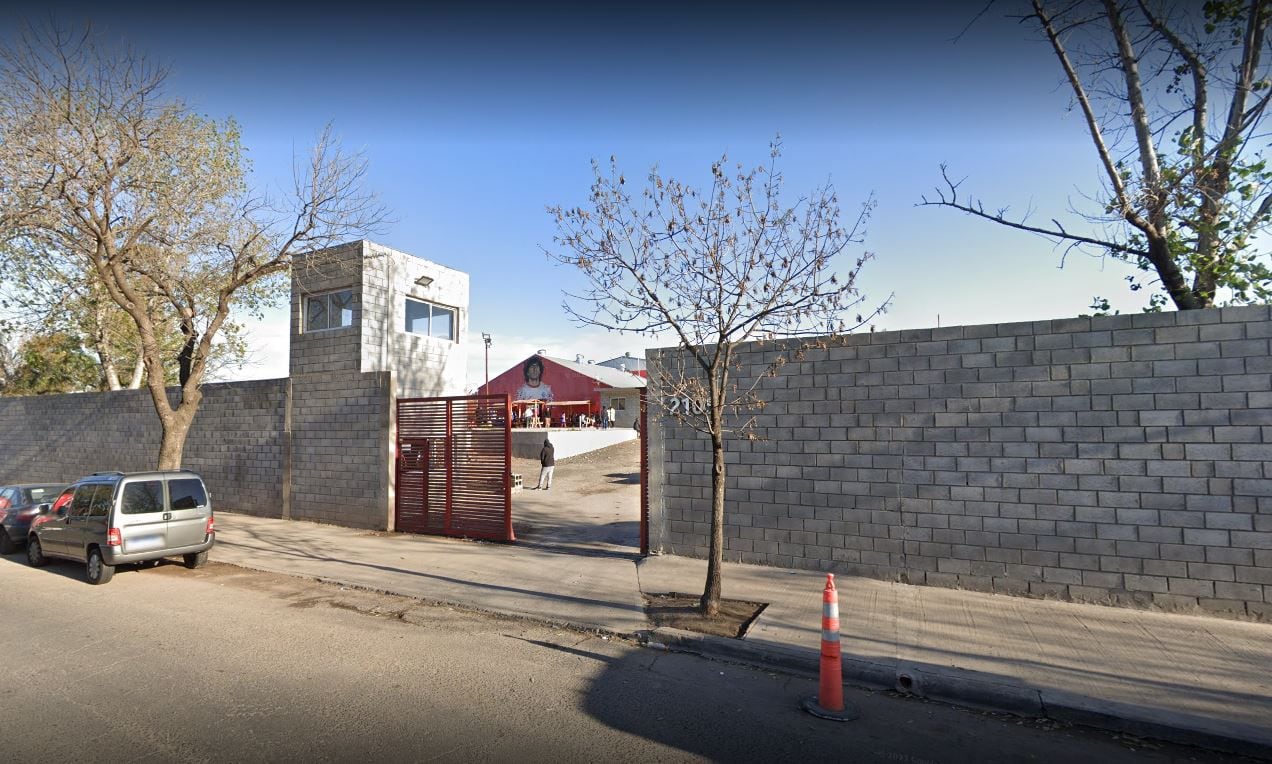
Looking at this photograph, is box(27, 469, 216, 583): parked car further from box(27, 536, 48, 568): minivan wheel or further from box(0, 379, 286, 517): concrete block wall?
box(0, 379, 286, 517): concrete block wall

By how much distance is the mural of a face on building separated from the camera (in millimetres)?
46062

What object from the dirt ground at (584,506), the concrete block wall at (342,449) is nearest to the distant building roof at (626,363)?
the dirt ground at (584,506)

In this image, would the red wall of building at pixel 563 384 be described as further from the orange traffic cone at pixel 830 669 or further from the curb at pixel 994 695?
the orange traffic cone at pixel 830 669

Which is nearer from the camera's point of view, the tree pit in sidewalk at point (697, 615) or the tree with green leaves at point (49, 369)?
the tree pit in sidewalk at point (697, 615)

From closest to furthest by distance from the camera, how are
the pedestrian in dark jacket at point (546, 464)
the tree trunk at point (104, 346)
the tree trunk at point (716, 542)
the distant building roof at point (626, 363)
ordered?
the tree trunk at point (716, 542) < the pedestrian in dark jacket at point (546, 464) < the tree trunk at point (104, 346) < the distant building roof at point (626, 363)

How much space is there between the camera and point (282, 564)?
10422mm

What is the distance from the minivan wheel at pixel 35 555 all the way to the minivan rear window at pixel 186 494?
320cm

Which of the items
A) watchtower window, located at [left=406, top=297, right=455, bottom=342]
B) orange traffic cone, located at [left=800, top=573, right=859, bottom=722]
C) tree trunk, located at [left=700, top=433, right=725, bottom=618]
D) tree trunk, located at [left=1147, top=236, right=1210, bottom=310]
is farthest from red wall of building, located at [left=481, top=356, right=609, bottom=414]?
orange traffic cone, located at [left=800, top=573, right=859, bottom=722]

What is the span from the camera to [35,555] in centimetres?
1091

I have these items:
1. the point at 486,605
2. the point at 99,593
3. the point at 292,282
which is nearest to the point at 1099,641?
the point at 486,605

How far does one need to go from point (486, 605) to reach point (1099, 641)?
634cm

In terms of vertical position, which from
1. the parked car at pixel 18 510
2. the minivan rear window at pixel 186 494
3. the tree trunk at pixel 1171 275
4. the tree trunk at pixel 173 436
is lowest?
the parked car at pixel 18 510

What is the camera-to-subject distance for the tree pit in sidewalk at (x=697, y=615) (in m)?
6.62

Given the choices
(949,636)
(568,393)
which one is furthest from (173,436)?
(568,393)
